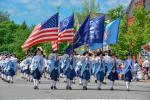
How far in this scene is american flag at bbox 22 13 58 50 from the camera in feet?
85.1

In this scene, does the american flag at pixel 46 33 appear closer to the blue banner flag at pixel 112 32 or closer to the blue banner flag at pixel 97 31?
the blue banner flag at pixel 97 31

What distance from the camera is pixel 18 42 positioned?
93062mm

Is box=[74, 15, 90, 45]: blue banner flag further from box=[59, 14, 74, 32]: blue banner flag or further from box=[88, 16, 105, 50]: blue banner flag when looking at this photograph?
box=[59, 14, 74, 32]: blue banner flag

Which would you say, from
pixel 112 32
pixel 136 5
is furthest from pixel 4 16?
pixel 112 32

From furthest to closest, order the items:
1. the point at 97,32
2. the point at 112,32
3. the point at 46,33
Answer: the point at 112,32 < the point at 97,32 < the point at 46,33

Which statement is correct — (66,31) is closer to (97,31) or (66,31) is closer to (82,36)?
(82,36)

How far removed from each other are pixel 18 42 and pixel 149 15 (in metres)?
41.7

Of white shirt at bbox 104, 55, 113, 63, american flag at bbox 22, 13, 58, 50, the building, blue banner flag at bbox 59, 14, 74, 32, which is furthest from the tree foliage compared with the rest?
american flag at bbox 22, 13, 58, 50

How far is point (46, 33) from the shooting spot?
2595 centimetres

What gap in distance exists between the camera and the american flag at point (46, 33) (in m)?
25.9

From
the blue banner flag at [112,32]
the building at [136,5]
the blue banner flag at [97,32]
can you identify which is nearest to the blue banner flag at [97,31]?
the blue banner flag at [97,32]

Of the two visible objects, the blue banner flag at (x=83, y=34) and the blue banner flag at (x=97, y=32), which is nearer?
the blue banner flag at (x=83, y=34)

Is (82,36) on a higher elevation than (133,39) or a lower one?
lower

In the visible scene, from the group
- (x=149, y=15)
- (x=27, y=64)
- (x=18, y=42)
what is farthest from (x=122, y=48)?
(x=18, y=42)
